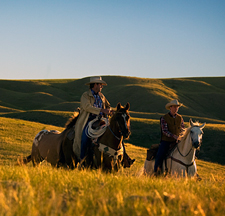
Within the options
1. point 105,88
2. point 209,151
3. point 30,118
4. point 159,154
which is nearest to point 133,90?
point 105,88

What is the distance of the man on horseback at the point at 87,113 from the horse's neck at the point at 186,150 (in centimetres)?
159

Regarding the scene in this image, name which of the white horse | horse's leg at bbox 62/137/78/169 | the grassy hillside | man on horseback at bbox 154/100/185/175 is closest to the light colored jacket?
horse's leg at bbox 62/137/78/169

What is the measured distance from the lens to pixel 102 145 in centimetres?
941

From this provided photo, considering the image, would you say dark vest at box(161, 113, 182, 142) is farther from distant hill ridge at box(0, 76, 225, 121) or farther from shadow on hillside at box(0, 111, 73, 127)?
distant hill ridge at box(0, 76, 225, 121)

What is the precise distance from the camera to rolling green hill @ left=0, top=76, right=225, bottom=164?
143 feet

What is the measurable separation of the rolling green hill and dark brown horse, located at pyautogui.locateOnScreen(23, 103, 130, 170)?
1024 inches

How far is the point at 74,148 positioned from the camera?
10.2 metres

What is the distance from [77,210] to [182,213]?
4.34 feet

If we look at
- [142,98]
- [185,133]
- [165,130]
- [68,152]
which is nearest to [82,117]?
[68,152]

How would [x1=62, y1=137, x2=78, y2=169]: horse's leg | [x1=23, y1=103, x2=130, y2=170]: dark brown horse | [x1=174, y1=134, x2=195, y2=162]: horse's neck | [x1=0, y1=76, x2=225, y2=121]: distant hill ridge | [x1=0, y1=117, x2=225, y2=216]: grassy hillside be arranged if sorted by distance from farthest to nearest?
[x1=0, y1=76, x2=225, y2=121]: distant hill ridge → [x1=62, y1=137, x2=78, y2=169]: horse's leg → [x1=174, y1=134, x2=195, y2=162]: horse's neck → [x1=23, y1=103, x2=130, y2=170]: dark brown horse → [x1=0, y1=117, x2=225, y2=216]: grassy hillside

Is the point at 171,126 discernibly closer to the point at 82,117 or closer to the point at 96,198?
the point at 82,117

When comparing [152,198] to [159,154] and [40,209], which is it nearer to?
[40,209]

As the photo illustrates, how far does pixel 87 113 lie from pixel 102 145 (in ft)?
4.21

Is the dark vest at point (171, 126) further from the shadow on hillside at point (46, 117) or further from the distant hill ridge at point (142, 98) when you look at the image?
the distant hill ridge at point (142, 98)
